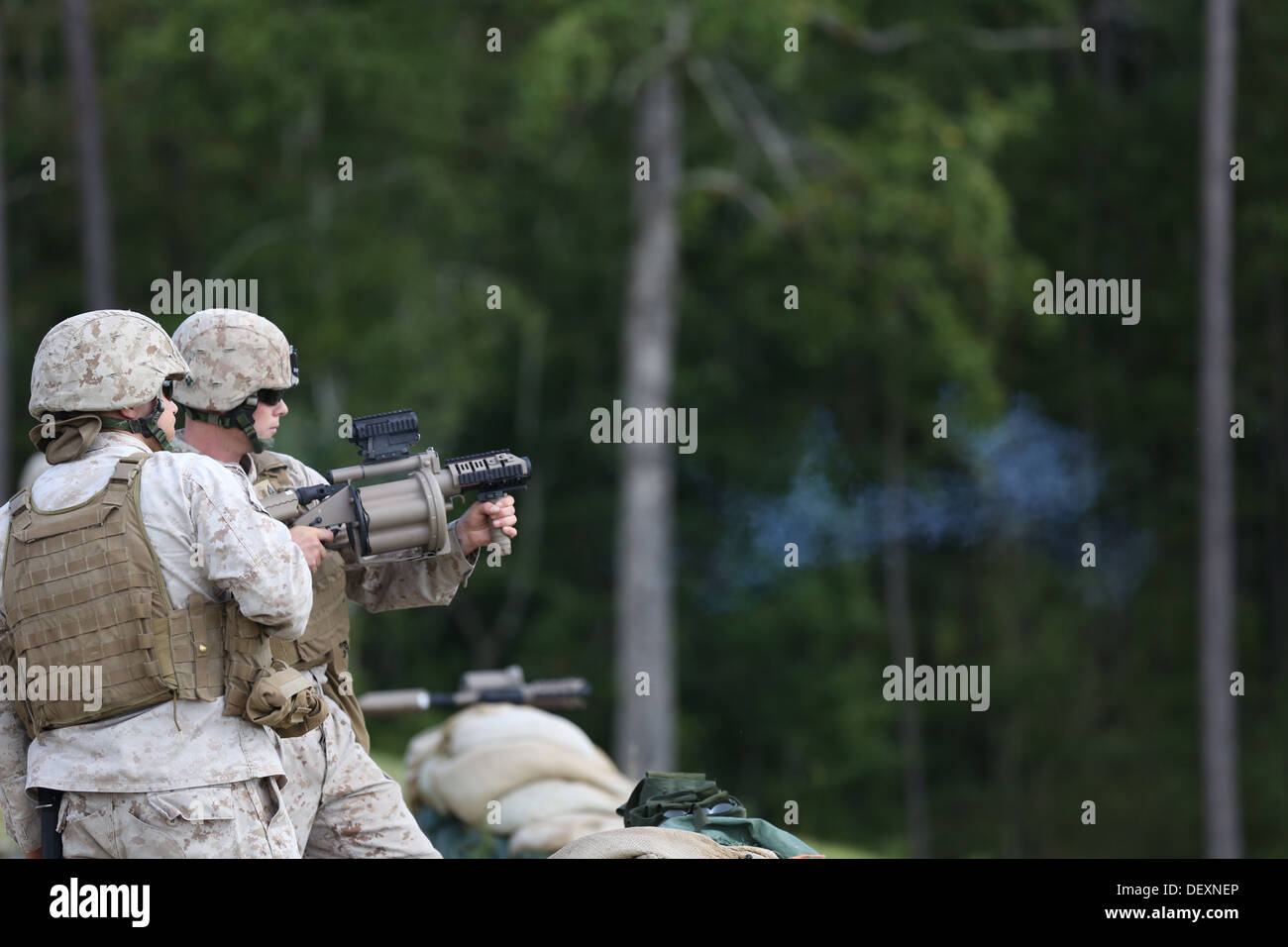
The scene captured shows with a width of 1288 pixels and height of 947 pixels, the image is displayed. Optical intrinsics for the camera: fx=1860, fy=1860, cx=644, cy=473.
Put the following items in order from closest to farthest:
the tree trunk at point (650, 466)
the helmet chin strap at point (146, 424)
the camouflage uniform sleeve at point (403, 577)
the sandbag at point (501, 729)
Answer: the helmet chin strap at point (146, 424) → the camouflage uniform sleeve at point (403, 577) → the sandbag at point (501, 729) → the tree trunk at point (650, 466)

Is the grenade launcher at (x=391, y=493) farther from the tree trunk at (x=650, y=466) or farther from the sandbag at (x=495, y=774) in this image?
the tree trunk at (x=650, y=466)

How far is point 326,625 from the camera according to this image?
4.92 m

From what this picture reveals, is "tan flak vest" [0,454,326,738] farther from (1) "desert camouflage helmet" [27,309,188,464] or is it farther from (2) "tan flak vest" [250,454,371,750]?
(2) "tan flak vest" [250,454,371,750]

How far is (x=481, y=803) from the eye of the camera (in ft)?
24.7

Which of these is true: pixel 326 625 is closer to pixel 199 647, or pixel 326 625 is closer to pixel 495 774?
pixel 199 647

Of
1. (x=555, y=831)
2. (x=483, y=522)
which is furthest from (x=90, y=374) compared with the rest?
(x=555, y=831)

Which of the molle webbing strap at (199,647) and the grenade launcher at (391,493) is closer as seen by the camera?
the molle webbing strap at (199,647)

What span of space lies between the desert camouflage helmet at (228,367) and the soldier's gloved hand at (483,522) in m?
0.58

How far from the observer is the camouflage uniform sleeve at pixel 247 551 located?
4.08m

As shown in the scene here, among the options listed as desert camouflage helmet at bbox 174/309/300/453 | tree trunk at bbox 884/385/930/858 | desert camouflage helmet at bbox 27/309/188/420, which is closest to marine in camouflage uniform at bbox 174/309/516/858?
desert camouflage helmet at bbox 174/309/300/453

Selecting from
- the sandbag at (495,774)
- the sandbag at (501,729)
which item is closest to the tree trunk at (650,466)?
the sandbag at (501,729)
